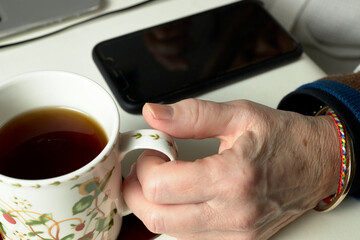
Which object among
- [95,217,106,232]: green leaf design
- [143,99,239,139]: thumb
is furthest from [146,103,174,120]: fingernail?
[95,217,106,232]: green leaf design

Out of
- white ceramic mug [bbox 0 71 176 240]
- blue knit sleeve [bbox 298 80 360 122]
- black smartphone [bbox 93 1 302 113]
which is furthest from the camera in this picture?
black smartphone [bbox 93 1 302 113]

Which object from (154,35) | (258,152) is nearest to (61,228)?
(258,152)

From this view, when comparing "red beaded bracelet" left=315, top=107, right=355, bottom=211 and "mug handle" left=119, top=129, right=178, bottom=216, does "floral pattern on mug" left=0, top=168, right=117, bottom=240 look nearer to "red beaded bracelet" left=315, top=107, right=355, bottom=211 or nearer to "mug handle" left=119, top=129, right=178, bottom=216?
"mug handle" left=119, top=129, right=178, bottom=216

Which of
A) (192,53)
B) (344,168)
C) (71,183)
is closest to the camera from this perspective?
(71,183)

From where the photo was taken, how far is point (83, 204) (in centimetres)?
34

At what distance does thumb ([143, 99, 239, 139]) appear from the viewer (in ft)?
1.27

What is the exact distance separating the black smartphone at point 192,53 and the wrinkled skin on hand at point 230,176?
0.15 m

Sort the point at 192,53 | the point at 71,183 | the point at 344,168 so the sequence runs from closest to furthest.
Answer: the point at 71,183
the point at 344,168
the point at 192,53

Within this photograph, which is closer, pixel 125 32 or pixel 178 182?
pixel 178 182

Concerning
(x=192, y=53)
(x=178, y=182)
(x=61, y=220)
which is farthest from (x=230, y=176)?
(x=192, y=53)

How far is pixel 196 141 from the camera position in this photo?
514 millimetres

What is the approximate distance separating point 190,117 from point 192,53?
9.2 inches

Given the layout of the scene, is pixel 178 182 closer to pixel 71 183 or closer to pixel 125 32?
pixel 71 183

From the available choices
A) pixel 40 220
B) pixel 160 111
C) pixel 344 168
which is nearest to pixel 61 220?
pixel 40 220
